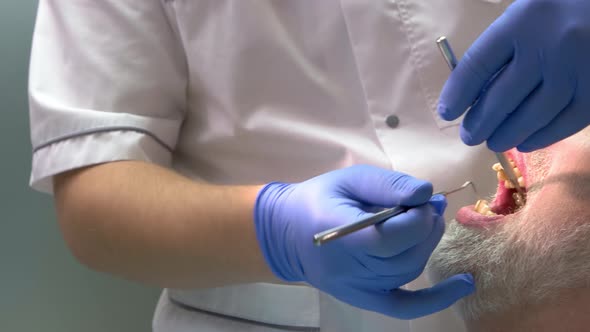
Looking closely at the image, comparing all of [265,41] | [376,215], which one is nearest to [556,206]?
[376,215]

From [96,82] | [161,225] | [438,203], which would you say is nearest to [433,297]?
[438,203]

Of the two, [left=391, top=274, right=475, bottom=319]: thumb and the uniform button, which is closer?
[left=391, top=274, right=475, bottom=319]: thumb

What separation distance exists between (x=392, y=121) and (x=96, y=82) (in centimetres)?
45

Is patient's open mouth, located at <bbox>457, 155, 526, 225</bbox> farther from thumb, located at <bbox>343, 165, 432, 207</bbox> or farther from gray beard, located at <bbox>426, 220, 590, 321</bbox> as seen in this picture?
thumb, located at <bbox>343, 165, 432, 207</bbox>

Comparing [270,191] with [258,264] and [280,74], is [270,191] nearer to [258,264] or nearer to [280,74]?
[258,264]

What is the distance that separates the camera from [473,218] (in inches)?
33.5

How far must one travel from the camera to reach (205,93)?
1041mm

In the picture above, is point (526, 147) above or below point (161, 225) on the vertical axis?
above

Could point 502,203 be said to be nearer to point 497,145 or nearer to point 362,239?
point 497,145

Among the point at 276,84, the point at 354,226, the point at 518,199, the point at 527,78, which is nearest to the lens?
the point at 354,226

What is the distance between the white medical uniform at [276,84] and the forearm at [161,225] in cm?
5

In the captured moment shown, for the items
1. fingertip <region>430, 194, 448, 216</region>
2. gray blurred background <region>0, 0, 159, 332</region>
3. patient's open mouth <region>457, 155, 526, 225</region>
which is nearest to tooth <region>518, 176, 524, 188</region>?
patient's open mouth <region>457, 155, 526, 225</region>

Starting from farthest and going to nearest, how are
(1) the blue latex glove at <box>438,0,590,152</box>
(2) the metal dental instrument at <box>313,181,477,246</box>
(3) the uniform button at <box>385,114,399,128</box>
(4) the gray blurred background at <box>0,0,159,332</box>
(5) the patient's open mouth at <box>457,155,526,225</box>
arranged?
1. (4) the gray blurred background at <box>0,0,159,332</box>
2. (3) the uniform button at <box>385,114,399,128</box>
3. (5) the patient's open mouth at <box>457,155,526,225</box>
4. (1) the blue latex glove at <box>438,0,590,152</box>
5. (2) the metal dental instrument at <box>313,181,477,246</box>

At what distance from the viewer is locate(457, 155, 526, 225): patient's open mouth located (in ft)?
2.85
